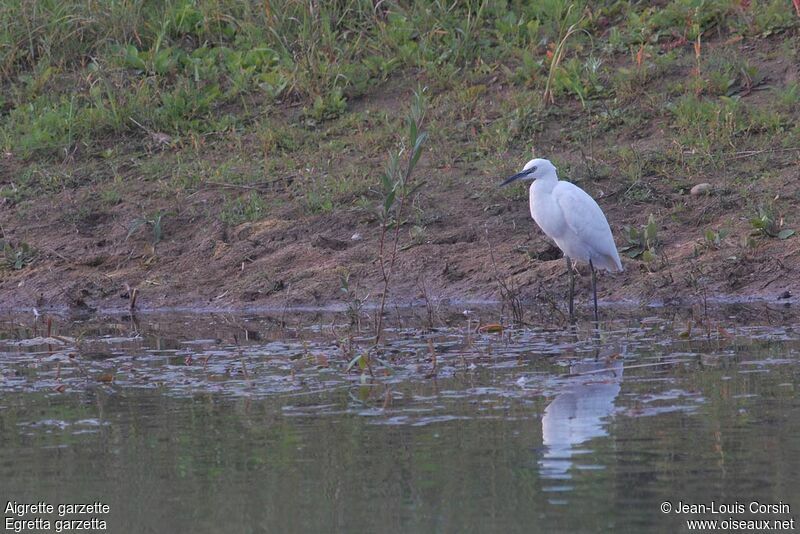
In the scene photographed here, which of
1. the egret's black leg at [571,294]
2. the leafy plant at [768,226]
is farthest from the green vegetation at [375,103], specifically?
the egret's black leg at [571,294]

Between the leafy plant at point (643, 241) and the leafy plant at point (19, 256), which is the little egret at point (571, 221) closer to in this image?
the leafy plant at point (643, 241)

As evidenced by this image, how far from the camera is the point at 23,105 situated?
40.2ft

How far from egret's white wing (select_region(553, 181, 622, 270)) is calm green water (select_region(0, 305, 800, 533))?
2.76ft

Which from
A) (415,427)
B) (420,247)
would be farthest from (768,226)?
(415,427)

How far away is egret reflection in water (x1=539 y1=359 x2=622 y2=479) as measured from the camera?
4.76m

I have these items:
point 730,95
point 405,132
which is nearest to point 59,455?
point 405,132

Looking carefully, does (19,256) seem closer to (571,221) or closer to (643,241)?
(571,221)

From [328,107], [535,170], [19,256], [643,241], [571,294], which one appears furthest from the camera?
[328,107]

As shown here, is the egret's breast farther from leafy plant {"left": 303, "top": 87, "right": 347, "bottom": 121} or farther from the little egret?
leafy plant {"left": 303, "top": 87, "right": 347, "bottom": 121}

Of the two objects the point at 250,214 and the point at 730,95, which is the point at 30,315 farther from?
the point at 730,95

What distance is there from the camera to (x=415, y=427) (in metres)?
5.27

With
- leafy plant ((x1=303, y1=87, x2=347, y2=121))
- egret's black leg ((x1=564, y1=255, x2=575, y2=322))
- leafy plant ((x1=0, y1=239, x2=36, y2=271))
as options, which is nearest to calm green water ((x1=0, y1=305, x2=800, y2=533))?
egret's black leg ((x1=564, y1=255, x2=575, y2=322))

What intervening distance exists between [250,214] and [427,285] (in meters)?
1.90

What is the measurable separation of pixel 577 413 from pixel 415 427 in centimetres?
69
